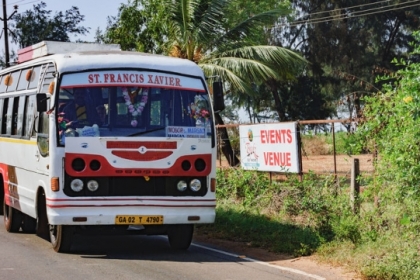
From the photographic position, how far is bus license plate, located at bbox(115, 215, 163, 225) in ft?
38.5

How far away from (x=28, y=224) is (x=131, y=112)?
160 inches

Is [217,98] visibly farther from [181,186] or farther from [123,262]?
[123,262]

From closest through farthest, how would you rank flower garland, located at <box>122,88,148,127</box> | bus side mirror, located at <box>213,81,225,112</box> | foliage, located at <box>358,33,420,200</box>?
foliage, located at <box>358,33,420,200</box>, flower garland, located at <box>122,88,148,127</box>, bus side mirror, located at <box>213,81,225,112</box>

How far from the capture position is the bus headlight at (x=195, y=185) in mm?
12203

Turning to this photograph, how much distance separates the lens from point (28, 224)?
15250 millimetres

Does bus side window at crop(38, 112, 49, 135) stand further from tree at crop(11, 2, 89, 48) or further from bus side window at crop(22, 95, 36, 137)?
tree at crop(11, 2, 89, 48)

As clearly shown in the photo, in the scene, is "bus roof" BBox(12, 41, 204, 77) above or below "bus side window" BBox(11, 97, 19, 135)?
above

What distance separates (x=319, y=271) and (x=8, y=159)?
263 inches

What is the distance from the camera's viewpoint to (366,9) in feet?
170

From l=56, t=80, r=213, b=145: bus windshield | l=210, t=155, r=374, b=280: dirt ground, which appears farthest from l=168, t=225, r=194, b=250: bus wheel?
l=56, t=80, r=213, b=145: bus windshield

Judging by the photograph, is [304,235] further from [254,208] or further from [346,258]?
[254,208]

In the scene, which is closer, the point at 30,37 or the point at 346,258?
the point at 346,258

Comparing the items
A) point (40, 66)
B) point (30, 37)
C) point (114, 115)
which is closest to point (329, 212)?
point (114, 115)

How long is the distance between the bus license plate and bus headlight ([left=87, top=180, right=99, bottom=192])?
19.2 inches
